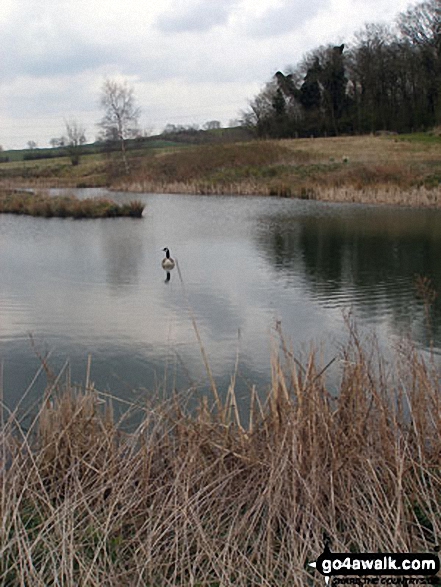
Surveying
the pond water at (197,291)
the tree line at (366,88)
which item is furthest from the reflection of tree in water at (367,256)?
the tree line at (366,88)

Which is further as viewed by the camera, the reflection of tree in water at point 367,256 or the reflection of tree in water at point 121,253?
the reflection of tree in water at point 121,253

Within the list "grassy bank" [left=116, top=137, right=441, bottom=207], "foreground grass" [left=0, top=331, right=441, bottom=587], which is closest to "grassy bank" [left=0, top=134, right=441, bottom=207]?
"grassy bank" [left=116, top=137, right=441, bottom=207]

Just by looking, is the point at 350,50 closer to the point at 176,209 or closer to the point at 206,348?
the point at 176,209

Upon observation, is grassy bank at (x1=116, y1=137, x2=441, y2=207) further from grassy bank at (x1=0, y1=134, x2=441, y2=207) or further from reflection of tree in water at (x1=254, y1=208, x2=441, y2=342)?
reflection of tree in water at (x1=254, y1=208, x2=441, y2=342)

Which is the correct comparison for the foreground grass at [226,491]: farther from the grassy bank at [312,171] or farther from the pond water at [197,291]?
the grassy bank at [312,171]

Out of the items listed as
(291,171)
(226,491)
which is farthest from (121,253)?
(291,171)

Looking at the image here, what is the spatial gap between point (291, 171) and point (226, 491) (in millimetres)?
23734

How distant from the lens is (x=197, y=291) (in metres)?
8.20

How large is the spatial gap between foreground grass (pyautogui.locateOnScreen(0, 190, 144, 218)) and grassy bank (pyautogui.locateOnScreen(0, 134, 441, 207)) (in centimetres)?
643

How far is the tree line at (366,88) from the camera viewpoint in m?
38.4

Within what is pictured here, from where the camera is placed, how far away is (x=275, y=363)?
Result: 9.98 feet

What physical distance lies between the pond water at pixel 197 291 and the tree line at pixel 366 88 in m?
26.3

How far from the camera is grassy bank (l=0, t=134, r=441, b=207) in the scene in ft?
62.7

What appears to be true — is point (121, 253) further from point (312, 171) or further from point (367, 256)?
point (312, 171)
